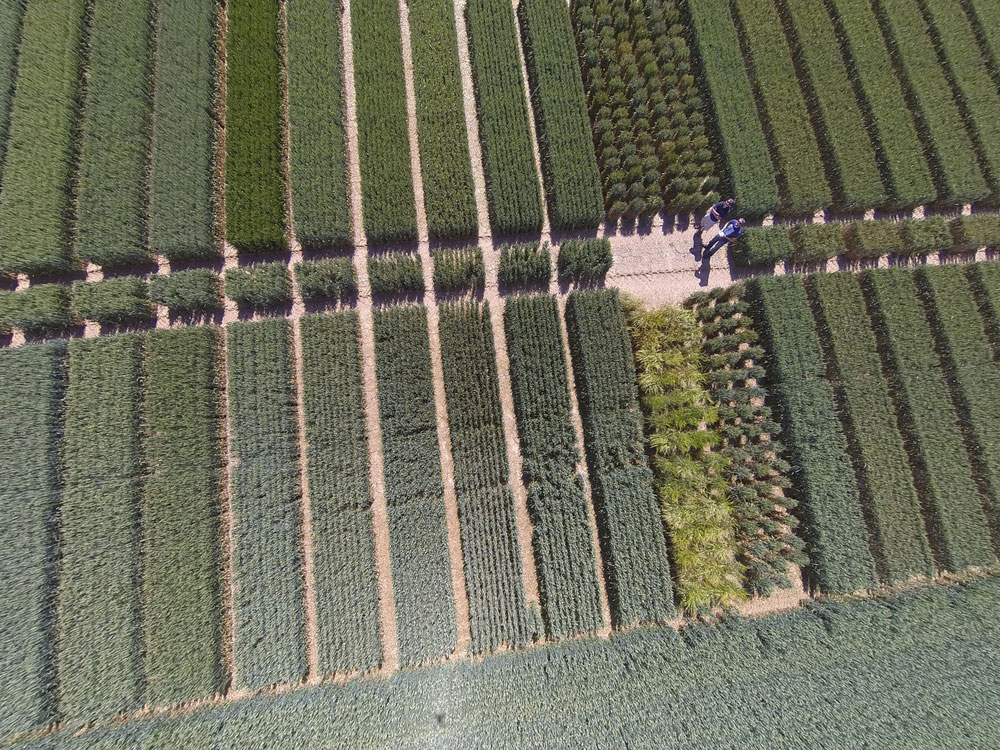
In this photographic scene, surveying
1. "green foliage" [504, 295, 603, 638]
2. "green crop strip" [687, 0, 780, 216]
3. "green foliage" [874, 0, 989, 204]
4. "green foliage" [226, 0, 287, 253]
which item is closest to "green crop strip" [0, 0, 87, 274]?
"green foliage" [226, 0, 287, 253]

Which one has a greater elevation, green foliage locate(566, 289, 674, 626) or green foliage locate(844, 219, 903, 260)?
green foliage locate(844, 219, 903, 260)

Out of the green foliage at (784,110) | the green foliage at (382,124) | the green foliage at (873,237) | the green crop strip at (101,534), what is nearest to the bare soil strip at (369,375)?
the green foliage at (382,124)

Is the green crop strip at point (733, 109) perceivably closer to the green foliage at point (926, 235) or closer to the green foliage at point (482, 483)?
the green foliage at point (926, 235)

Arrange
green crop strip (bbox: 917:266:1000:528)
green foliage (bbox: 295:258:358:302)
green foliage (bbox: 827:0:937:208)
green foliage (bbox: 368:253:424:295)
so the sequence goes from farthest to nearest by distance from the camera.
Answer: green foliage (bbox: 827:0:937:208), green foliage (bbox: 368:253:424:295), green crop strip (bbox: 917:266:1000:528), green foliage (bbox: 295:258:358:302)

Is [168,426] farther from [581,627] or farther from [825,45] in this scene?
[825,45]

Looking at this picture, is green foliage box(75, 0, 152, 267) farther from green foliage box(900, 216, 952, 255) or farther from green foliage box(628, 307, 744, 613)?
→ green foliage box(900, 216, 952, 255)

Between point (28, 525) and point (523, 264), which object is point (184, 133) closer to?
point (523, 264)

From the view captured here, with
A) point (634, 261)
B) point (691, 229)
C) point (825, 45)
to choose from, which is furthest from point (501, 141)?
point (825, 45)
